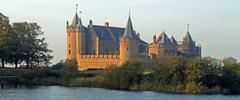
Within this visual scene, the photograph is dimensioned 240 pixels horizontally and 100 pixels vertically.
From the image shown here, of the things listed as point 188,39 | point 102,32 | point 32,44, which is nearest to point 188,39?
point 188,39

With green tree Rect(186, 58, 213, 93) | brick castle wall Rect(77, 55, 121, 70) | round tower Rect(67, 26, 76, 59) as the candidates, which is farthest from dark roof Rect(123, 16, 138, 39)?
green tree Rect(186, 58, 213, 93)

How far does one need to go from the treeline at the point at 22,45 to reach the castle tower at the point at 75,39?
28313 mm

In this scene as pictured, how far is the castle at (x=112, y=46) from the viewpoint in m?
115

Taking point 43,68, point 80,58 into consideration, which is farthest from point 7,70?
point 80,58

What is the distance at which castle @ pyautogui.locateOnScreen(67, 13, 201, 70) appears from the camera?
378ft

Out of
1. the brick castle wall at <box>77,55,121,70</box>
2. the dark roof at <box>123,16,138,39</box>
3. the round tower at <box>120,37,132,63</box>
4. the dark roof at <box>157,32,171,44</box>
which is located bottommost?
the brick castle wall at <box>77,55,121,70</box>

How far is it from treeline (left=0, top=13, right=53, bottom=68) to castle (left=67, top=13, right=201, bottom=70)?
897 inches

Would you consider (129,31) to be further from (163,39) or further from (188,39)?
(188,39)

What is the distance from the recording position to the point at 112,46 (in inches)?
4943

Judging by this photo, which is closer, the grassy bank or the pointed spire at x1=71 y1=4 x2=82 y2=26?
the grassy bank

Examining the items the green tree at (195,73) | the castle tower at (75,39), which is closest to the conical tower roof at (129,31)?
the castle tower at (75,39)

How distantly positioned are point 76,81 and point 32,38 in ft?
47.0

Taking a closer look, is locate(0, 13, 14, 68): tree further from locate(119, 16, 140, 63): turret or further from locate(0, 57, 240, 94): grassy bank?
locate(119, 16, 140, 63): turret

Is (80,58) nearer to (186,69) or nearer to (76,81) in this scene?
(76,81)
